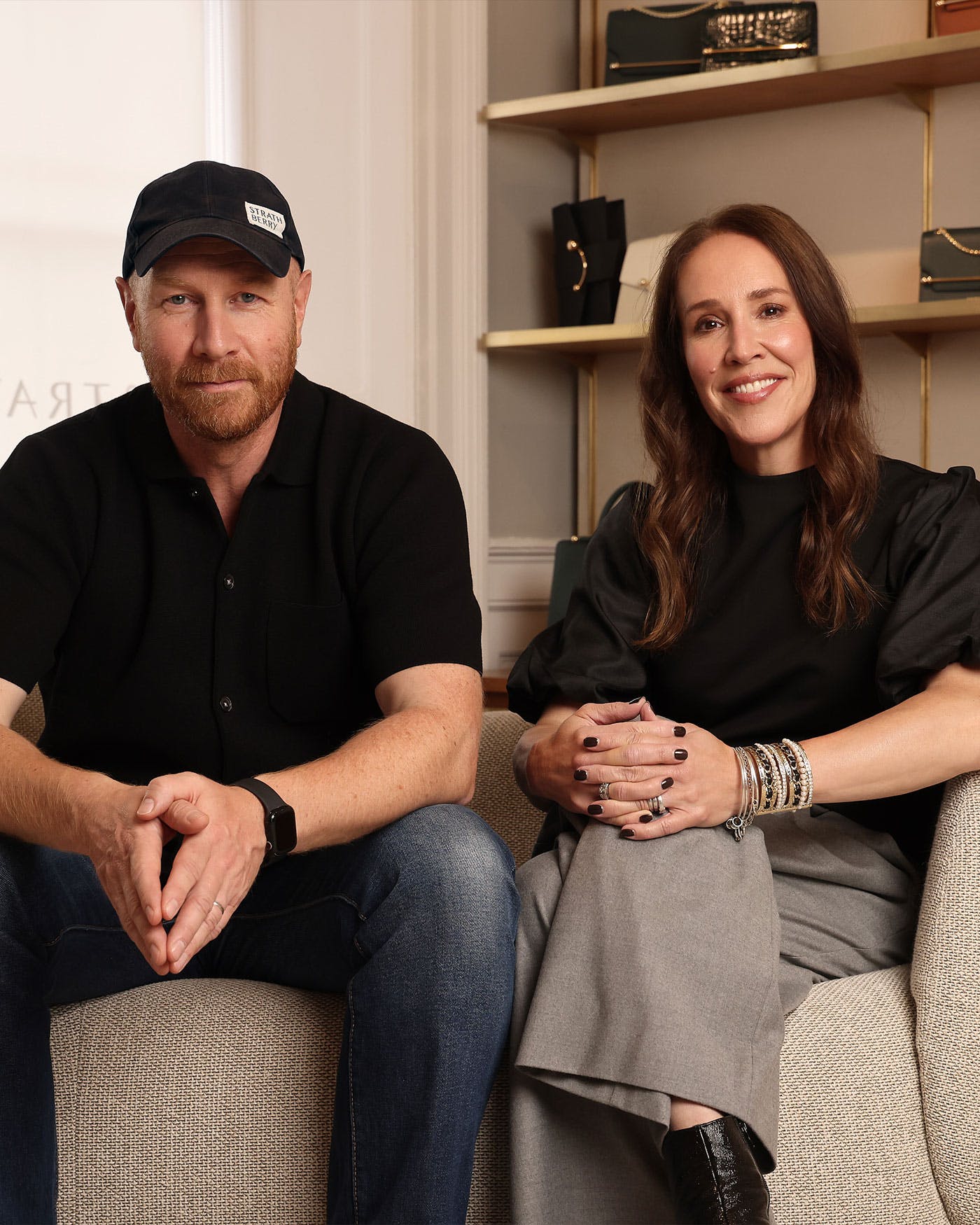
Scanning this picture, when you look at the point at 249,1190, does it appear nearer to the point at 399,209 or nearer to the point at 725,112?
the point at 399,209

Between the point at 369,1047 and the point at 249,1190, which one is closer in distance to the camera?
the point at 369,1047

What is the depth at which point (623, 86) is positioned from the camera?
3.03 meters

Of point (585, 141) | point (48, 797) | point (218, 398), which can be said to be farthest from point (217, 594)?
point (585, 141)

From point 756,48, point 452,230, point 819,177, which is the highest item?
point 756,48

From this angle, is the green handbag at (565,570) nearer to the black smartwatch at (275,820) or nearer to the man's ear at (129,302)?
the man's ear at (129,302)

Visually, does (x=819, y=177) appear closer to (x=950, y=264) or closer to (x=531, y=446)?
(x=950, y=264)

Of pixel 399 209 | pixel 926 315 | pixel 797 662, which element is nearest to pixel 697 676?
pixel 797 662

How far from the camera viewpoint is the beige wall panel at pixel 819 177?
2961 mm

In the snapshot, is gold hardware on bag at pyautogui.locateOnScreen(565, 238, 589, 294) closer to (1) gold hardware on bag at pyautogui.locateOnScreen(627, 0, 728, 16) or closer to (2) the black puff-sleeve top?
(1) gold hardware on bag at pyautogui.locateOnScreen(627, 0, 728, 16)

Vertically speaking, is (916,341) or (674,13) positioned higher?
(674,13)

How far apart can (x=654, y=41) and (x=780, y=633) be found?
1897mm

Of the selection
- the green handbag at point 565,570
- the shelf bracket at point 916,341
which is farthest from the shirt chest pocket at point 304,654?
the shelf bracket at point 916,341

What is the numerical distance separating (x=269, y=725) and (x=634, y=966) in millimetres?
509

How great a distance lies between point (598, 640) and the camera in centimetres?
168
